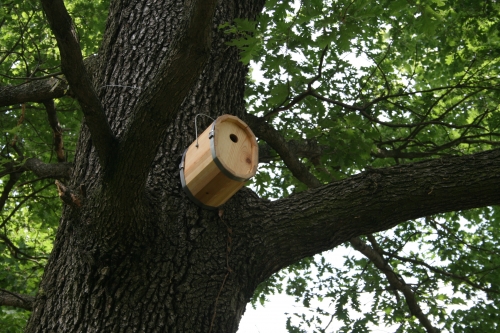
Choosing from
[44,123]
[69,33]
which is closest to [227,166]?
[69,33]

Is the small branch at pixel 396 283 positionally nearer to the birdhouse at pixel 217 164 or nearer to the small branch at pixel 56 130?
the birdhouse at pixel 217 164

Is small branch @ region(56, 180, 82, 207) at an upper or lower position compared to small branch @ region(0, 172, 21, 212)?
lower

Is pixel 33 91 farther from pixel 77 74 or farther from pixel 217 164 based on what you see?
pixel 217 164

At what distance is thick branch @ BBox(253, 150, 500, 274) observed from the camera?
2773 millimetres

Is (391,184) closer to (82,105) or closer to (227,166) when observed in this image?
(227,166)

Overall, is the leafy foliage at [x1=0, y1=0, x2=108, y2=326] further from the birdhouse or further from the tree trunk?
the birdhouse

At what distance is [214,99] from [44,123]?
3558 mm

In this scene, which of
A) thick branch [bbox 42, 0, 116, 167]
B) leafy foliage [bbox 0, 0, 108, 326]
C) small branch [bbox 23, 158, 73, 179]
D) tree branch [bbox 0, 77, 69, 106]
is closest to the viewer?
thick branch [bbox 42, 0, 116, 167]

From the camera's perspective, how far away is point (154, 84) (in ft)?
7.15

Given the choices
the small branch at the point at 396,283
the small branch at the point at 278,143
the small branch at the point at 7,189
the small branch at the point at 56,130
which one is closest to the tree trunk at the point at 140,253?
the small branch at the point at 278,143

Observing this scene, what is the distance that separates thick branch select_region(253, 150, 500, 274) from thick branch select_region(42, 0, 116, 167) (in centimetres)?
92

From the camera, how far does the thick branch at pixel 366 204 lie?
9.10 feet

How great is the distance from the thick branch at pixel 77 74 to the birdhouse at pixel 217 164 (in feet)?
1.45

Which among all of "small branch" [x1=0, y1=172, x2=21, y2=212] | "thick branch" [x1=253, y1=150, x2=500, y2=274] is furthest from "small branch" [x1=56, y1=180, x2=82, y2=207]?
"small branch" [x1=0, y1=172, x2=21, y2=212]
